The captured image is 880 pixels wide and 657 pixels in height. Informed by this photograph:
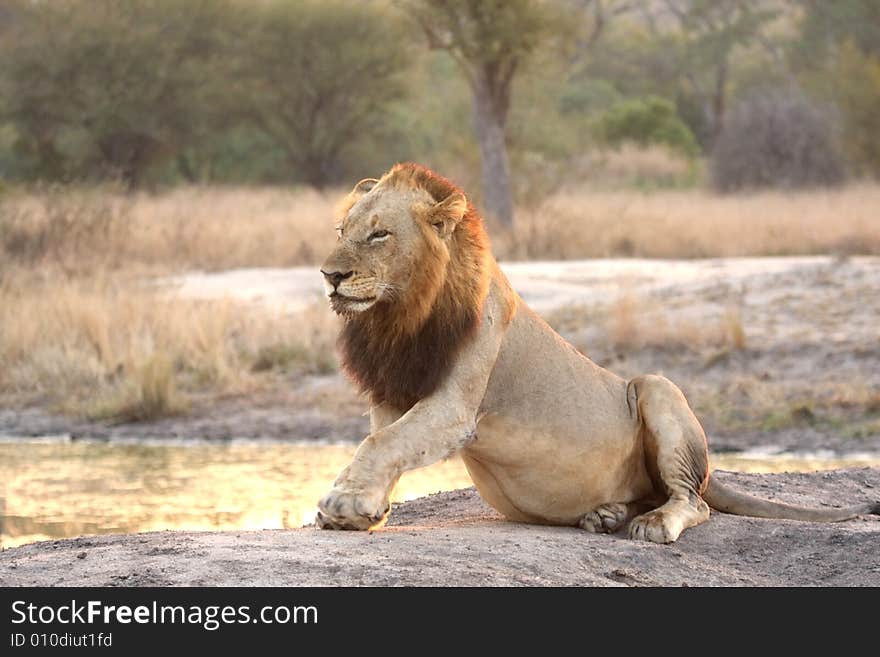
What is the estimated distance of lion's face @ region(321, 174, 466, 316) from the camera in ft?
16.9

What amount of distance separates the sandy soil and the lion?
5.11m

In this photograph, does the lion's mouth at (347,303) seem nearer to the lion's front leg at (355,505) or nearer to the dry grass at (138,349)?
the lion's front leg at (355,505)

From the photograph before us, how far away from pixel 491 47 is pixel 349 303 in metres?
16.8

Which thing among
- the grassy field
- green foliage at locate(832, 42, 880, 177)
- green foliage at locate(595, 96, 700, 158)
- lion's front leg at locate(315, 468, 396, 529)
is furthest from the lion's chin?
green foliage at locate(595, 96, 700, 158)

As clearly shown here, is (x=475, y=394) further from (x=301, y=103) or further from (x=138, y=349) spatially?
(x=301, y=103)

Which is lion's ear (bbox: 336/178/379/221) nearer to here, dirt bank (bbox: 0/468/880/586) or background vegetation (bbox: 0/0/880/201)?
dirt bank (bbox: 0/468/880/586)

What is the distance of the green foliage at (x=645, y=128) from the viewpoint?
38.9 meters

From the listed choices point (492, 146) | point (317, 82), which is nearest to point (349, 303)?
point (492, 146)

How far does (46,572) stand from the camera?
503 cm

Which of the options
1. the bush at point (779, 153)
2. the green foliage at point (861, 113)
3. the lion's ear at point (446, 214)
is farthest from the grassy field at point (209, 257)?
the lion's ear at point (446, 214)

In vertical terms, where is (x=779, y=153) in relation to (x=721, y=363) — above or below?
above

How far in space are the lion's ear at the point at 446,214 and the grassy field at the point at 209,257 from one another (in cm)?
720

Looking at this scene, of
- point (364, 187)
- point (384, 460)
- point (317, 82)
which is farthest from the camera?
point (317, 82)

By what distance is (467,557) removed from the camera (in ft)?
16.9
